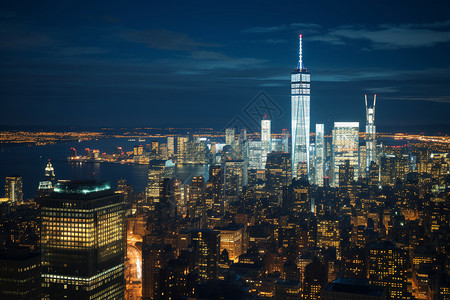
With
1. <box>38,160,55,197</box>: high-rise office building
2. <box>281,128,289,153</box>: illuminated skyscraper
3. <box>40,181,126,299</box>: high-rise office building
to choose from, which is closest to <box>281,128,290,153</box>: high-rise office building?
<box>281,128,289,153</box>: illuminated skyscraper

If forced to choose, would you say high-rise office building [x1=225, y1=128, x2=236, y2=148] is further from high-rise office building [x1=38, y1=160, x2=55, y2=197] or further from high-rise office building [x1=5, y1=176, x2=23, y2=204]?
high-rise office building [x1=5, y1=176, x2=23, y2=204]

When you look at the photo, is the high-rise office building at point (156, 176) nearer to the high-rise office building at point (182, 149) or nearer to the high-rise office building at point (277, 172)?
the high-rise office building at point (182, 149)

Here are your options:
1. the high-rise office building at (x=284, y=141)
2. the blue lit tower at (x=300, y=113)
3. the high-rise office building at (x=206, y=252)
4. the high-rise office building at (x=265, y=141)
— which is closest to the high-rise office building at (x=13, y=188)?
the high-rise office building at (x=206, y=252)

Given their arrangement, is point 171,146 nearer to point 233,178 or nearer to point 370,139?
point 233,178

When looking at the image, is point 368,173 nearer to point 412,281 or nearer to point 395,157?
point 395,157

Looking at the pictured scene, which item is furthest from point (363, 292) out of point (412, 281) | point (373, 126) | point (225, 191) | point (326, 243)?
point (373, 126)
